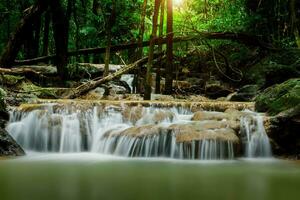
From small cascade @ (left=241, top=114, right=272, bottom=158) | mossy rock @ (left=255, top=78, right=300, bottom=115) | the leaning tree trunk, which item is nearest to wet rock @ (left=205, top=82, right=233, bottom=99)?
mossy rock @ (left=255, top=78, right=300, bottom=115)

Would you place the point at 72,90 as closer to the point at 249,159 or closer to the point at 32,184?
the point at 249,159

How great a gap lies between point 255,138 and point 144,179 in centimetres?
429

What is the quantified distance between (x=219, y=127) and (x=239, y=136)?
1.93ft

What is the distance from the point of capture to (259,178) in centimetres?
670

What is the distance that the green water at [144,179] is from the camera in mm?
5176

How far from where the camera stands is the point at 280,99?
10.8 meters

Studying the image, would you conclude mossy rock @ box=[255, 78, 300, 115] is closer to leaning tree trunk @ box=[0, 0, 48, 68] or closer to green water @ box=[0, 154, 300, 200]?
green water @ box=[0, 154, 300, 200]

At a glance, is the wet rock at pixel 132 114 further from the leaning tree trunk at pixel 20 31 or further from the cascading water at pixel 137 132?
the leaning tree trunk at pixel 20 31

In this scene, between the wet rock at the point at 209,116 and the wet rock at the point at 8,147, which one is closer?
the wet rock at the point at 8,147

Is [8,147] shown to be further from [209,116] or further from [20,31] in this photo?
[20,31]

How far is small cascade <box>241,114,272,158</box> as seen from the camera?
9.81 m

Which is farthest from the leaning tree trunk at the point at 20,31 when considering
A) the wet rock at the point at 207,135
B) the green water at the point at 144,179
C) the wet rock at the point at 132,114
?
the wet rock at the point at 207,135

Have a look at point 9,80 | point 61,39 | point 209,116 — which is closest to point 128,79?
point 61,39

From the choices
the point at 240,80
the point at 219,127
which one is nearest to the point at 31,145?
the point at 219,127
